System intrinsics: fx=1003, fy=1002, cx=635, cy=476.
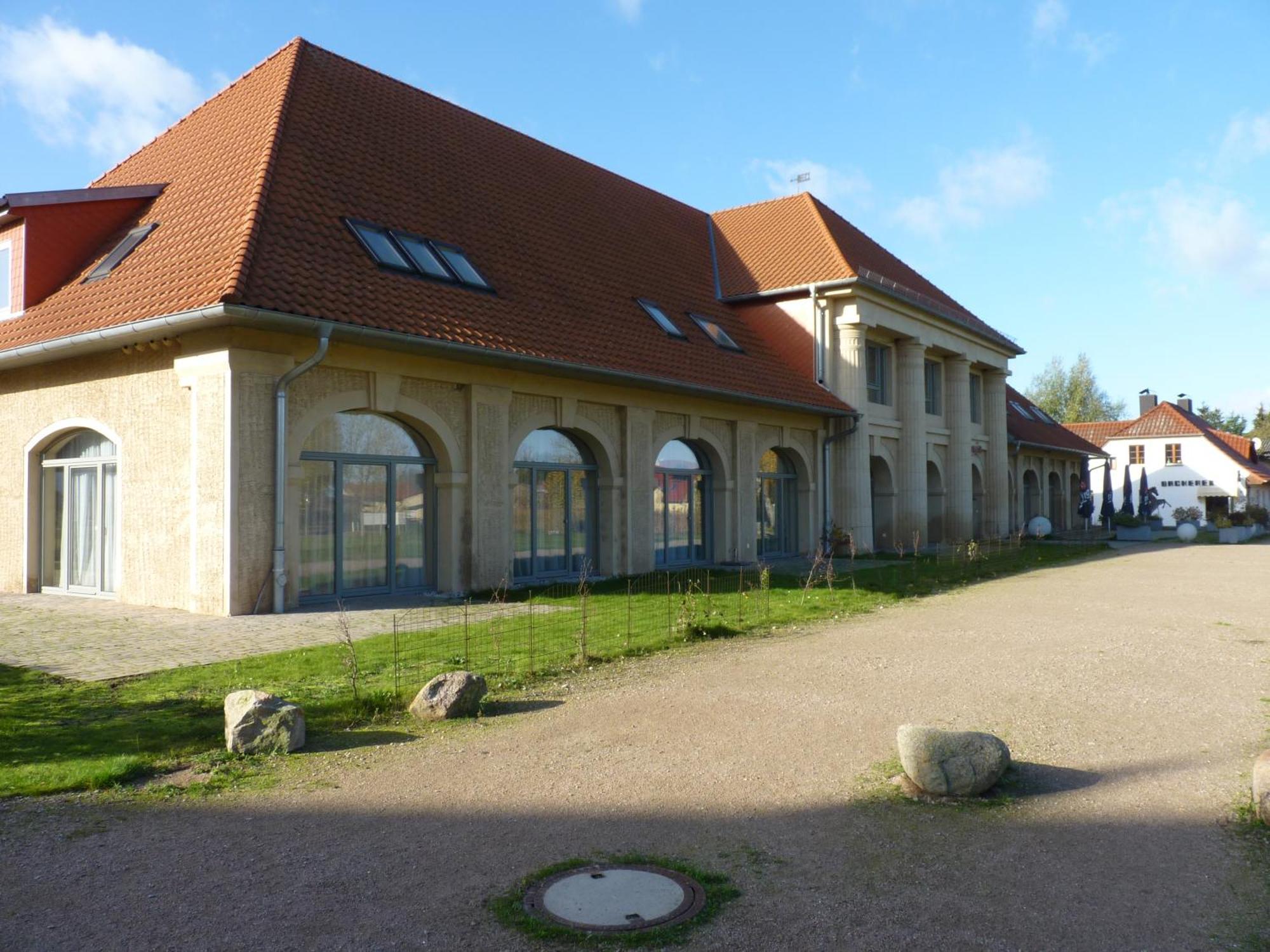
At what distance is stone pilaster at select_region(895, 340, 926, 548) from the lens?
26.8m

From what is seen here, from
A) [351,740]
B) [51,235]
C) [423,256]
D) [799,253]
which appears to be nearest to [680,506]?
[423,256]

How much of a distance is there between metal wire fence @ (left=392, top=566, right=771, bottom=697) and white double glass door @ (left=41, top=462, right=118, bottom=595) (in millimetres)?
4987

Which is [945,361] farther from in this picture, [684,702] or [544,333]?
[684,702]

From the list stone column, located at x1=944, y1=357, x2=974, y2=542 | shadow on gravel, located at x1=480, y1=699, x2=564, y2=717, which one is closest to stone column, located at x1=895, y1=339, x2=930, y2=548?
stone column, located at x1=944, y1=357, x2=974, y2=542

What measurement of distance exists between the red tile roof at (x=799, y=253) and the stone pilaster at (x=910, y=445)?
57.6 inches

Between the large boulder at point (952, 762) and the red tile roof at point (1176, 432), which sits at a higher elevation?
the red tile roof at point (1176, 432)

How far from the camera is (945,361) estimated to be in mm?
30297

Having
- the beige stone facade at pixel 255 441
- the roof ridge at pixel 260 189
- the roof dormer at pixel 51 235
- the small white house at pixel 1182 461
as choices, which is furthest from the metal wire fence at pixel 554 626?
the small white house at pixel 1182 461

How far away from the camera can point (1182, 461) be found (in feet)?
200

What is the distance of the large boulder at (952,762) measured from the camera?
17.4 feet

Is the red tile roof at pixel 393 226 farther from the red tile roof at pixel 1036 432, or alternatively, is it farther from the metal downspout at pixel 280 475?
the red tile roof at pixel 1036 432

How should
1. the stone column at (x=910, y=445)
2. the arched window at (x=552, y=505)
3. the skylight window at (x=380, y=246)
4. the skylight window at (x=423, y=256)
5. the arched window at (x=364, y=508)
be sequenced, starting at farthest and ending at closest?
the stone column at (x=910, y=445) → the arched window at (x=552, y=505) → the skylight window at (x=423, y=256) → the skylight window at (x=380, y=246) → the arched window at (x=364, y=508)

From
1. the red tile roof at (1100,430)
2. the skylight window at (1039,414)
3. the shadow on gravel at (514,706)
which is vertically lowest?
the shadow on gravel at (514,706)

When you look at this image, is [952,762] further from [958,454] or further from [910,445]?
[958,454]
